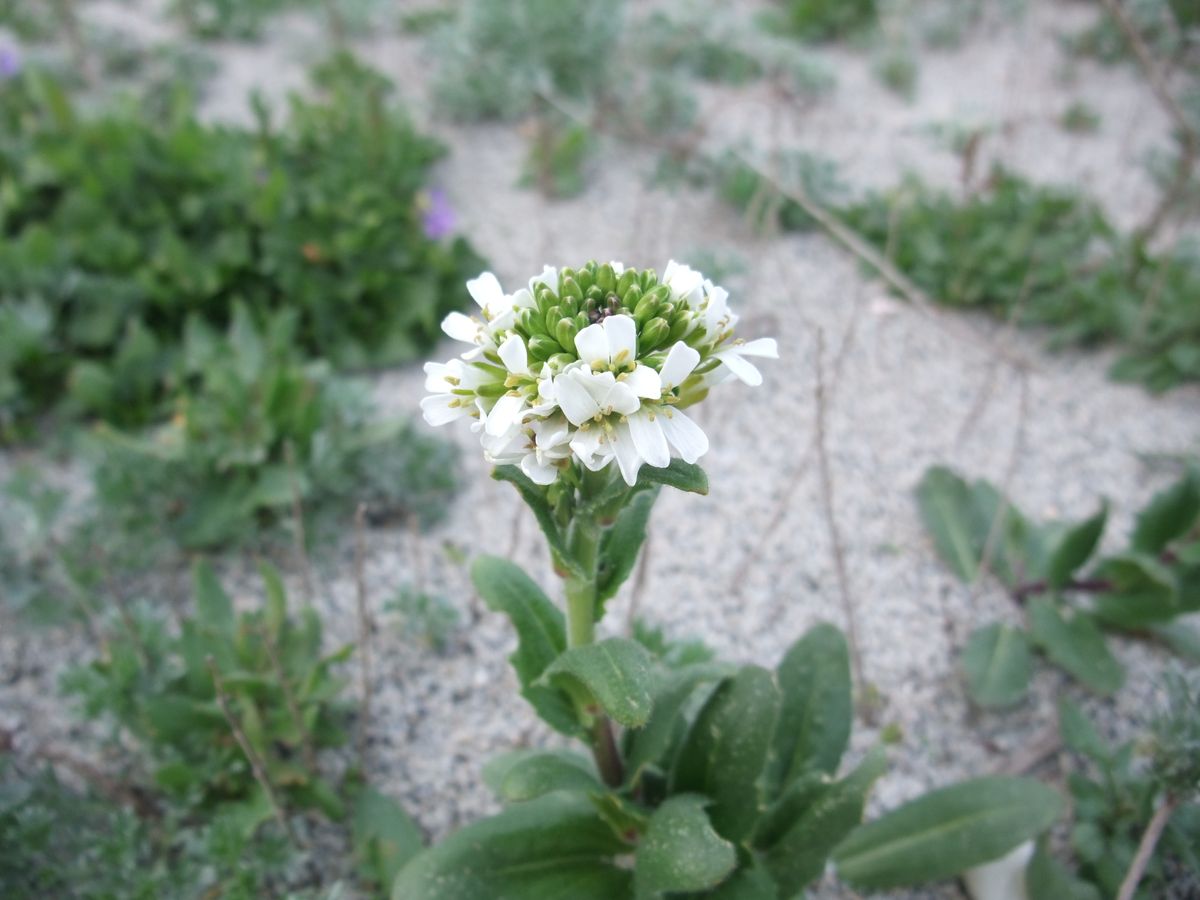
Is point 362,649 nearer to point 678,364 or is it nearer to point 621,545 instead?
point 621,545

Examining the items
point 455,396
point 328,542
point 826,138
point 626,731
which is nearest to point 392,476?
point 328,542

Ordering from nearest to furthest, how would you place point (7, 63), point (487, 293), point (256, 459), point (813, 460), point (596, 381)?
point (596, 381), point (487, 293), point (256, 459), point (813, 460), point (7, 63)

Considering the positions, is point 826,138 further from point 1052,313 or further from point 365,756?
point 365,756

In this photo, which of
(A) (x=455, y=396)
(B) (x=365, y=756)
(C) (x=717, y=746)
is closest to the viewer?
(A) (x=455, y=396)

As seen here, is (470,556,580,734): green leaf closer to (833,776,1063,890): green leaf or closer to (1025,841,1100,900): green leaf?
(833,776,1063,890): green leaf

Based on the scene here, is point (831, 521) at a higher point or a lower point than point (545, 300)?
lower

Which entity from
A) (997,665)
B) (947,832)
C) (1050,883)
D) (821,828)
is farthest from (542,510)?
(997,665)

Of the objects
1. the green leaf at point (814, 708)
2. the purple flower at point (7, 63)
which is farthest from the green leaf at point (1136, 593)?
the purple flower at point (7, 63)
